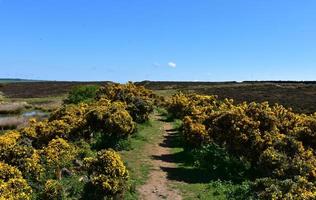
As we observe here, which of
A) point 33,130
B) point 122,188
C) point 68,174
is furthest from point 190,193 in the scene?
point 33,130

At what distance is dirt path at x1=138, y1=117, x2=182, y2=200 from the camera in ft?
61.4

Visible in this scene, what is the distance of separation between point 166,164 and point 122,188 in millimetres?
8029

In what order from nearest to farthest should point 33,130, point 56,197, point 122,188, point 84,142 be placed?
point 56,197
point 122,188
point 33,130
point 84,142

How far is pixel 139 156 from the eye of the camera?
25.7 meters

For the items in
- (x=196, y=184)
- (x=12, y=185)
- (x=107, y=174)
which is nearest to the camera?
(x=12, y=185)

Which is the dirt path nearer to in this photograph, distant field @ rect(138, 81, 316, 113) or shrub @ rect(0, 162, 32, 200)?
shrub @ rect(0, 162, 32, 200)

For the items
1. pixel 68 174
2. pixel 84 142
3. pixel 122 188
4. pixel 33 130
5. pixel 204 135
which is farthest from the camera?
pixel 204 135

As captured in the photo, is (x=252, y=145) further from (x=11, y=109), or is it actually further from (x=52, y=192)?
(x=11, y=109)

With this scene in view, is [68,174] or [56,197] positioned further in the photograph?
[68,174]

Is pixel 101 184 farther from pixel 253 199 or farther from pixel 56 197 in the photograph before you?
pixel 253 199

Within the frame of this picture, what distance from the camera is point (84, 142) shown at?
24688 mm

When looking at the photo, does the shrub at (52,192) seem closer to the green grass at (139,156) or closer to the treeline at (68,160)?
the treeline at (68,160)

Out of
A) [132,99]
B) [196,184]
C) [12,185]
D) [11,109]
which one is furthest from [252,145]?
[11,109]

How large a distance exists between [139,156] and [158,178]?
14.9 feet
